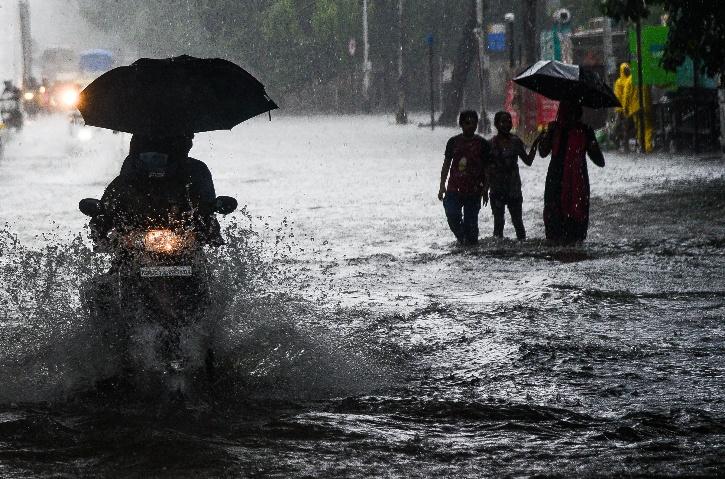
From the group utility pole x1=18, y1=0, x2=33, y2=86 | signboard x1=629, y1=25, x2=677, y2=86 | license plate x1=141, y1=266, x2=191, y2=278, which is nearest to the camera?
license plate x1=141, y1=266, x2=191, y2=278

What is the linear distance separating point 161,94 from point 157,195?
74 centimetres

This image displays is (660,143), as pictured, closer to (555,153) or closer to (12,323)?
(555,153)

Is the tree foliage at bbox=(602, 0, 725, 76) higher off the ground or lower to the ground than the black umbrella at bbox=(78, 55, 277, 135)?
higher

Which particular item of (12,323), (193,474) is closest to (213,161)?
(12,323)

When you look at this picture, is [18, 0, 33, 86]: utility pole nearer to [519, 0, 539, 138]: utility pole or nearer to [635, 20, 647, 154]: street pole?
[519, 0, 539, 138]: utility pole

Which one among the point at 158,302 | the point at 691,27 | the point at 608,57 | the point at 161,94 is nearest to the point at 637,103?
the point at 608,57

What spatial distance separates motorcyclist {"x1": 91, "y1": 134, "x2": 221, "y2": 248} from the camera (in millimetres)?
7055

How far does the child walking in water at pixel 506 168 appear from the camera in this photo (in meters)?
13.2

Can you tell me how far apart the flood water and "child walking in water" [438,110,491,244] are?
1.23 ft

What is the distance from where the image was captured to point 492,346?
8.23 m

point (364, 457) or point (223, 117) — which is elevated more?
point (223, 117)

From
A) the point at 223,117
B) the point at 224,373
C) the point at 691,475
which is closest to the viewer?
the point at 691,475

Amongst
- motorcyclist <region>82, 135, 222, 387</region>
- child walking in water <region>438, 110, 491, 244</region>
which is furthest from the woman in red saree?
motorcyclist <region>82, 135, 222, 387</region>

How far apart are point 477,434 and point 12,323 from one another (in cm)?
403
